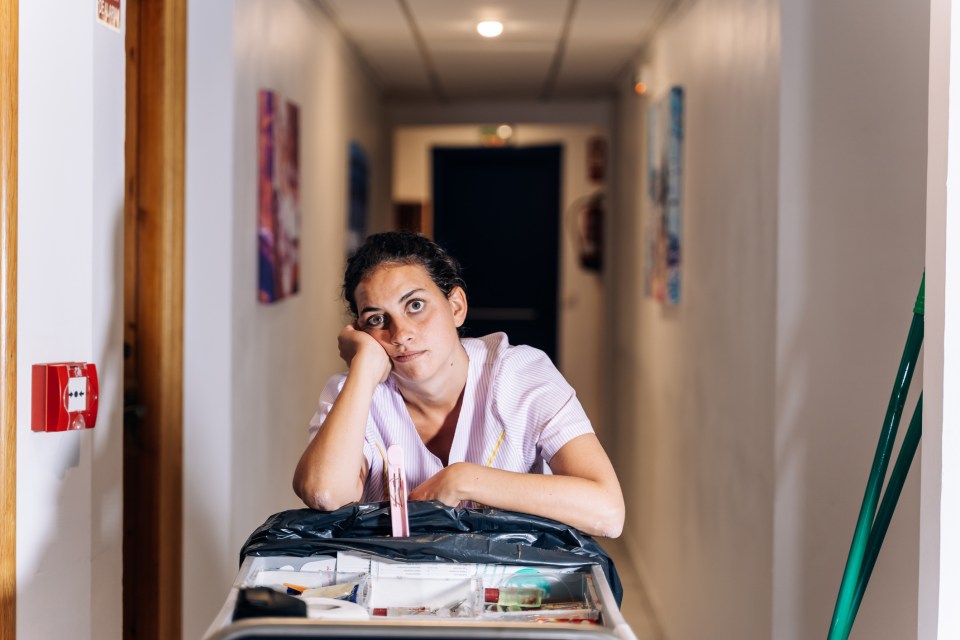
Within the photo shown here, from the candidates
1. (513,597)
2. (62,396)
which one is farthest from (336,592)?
(62,396)

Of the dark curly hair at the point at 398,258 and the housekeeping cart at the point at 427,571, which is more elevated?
the dark curly hair at the point at 398,258

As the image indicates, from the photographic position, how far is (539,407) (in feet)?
6.01

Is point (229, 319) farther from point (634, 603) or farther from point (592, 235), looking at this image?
point (592, 235)

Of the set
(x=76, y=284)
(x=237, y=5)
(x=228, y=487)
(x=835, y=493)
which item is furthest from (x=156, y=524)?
(x=835, y=493)

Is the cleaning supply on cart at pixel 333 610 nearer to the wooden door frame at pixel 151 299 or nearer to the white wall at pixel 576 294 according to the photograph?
the wooden door frame at pixel 151 299

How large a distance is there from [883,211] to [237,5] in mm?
1858

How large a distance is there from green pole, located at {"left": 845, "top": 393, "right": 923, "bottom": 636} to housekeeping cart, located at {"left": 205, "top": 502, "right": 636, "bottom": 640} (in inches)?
27.9

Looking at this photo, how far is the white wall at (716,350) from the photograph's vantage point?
102 inches

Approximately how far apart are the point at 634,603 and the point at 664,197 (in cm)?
180

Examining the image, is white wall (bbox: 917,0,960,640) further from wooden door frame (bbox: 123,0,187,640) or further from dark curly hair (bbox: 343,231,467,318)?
wooden door frame (bbox: 123,0,187,640)

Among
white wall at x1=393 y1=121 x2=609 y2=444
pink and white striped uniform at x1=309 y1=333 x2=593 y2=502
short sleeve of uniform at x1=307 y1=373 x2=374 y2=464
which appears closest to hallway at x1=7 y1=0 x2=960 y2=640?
short sleeve of uniform at x1=307 y1=373 x2=374 y2=464

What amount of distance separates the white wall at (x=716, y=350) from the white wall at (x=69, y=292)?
153cm

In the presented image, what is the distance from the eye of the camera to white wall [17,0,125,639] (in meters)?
1.76

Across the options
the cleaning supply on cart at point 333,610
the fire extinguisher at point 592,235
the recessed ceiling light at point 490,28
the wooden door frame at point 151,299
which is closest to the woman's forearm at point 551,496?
the cleaning supply on cart at point 333,610
